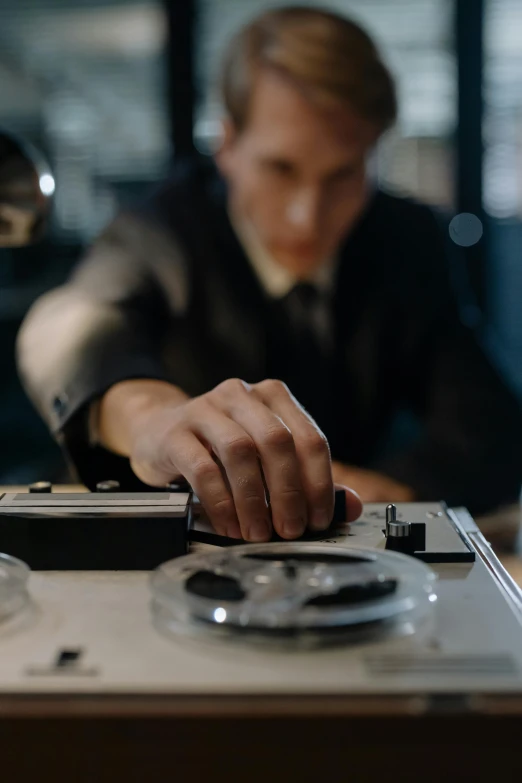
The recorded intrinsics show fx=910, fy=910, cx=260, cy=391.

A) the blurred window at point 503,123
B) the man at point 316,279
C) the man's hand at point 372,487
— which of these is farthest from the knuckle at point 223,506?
the blurred window at point 503,123

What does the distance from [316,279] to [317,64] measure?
472 mm

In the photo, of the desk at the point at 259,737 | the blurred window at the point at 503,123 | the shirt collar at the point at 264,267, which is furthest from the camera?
the blurred window at the point at 503,123

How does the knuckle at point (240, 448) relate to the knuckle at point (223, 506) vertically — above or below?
above

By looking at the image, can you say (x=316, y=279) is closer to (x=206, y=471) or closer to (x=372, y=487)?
(x=372, y=487)

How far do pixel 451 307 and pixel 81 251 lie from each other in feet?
4.17

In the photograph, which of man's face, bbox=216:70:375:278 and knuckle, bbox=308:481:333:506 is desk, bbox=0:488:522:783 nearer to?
knuckle, bbox=308:481:333:506

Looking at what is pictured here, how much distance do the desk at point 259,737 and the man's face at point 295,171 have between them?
1658 millimetres

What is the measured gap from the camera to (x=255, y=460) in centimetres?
73

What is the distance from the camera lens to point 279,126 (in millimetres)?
2004

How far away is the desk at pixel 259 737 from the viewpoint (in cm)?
46

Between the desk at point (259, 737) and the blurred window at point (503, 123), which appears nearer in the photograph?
the desk at point (259, 737)

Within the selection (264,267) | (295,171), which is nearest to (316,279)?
(264,267)

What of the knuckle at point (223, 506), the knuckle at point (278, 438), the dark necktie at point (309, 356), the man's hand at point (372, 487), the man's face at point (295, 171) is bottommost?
the man's hand at point (372, 487)

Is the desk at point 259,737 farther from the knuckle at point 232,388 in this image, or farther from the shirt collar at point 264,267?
the shirt collar at point 264,267
